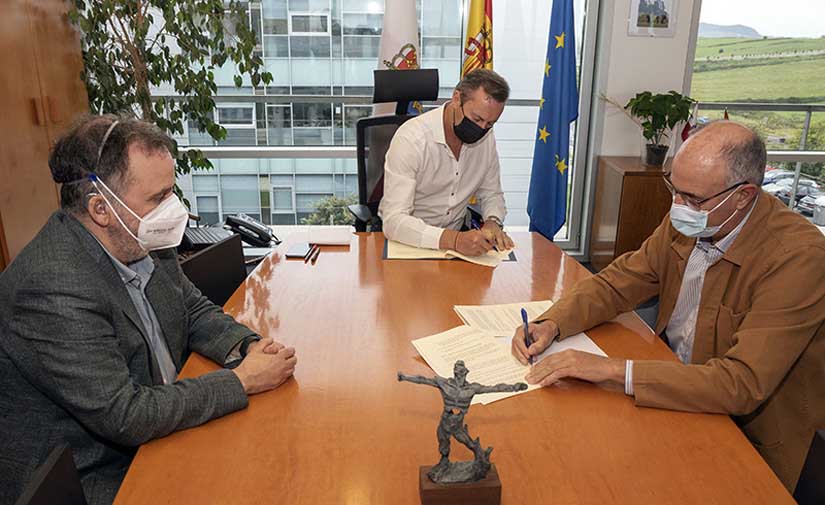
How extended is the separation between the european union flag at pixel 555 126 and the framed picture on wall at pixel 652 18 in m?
0.41

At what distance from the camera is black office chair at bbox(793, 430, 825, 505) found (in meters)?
1.02

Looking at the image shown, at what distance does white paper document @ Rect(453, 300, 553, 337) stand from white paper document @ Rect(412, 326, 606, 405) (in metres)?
0.04

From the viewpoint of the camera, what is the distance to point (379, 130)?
2.90 meters

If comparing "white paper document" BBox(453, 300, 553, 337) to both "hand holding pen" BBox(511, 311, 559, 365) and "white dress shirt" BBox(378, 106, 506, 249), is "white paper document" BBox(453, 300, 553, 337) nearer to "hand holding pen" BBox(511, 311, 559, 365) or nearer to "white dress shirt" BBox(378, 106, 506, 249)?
"hand holding pen" BBox(511, 311, 559, 365)

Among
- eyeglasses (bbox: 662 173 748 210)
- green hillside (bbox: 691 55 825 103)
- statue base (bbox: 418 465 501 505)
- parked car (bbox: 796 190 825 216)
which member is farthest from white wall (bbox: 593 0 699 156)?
statue base (bbox: 418 465 501 505)

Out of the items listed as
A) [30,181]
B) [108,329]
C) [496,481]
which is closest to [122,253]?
[108,329]

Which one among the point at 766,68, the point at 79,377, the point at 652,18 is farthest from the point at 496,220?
the point at 766,68

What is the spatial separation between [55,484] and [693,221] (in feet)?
4.56

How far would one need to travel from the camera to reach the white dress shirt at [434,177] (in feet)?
8.20

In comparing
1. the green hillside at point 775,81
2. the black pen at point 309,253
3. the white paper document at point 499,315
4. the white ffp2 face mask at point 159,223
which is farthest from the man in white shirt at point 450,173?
the green hillside at point 775,81

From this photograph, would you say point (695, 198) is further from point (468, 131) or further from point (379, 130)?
point (379, 130)

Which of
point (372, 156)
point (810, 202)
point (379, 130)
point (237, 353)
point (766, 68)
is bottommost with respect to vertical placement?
point (810, 202)

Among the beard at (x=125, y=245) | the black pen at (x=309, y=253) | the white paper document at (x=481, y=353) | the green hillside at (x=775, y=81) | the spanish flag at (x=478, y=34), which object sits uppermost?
the spanish flag at (x=478, y=34)

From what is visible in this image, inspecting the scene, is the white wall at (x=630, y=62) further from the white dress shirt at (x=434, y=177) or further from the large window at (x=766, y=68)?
the white dress shirt at (x=434, y=177)
